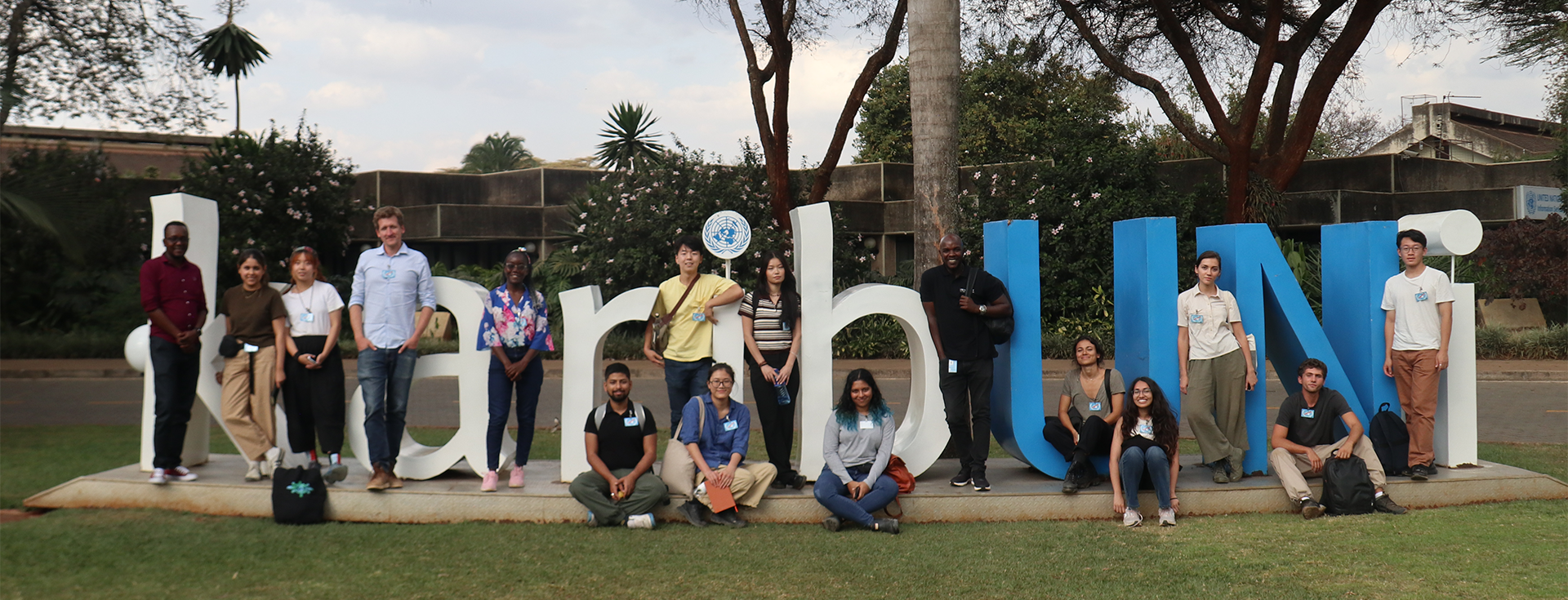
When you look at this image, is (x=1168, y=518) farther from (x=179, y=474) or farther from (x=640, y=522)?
(x=179, y=474)

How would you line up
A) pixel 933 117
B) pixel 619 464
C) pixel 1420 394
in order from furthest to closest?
pixel 933 117
pixel 1420 394
pixel 619 464

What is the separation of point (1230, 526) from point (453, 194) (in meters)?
20.4

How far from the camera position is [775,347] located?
6559 mm

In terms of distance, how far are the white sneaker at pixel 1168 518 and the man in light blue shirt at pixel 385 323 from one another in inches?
173

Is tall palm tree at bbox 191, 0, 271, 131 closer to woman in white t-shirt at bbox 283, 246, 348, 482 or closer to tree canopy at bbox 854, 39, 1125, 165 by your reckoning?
tree canopy at bbox 854, 39, 1125, 165

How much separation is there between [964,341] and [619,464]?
220 centimetres

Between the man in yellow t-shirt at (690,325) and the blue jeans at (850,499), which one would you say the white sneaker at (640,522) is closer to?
the man in yellow t-shirt at (690,325)

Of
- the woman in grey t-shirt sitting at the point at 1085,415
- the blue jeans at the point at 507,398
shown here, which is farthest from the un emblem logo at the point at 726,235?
the woman in grey t-shirt sitting at the point at 1085,415

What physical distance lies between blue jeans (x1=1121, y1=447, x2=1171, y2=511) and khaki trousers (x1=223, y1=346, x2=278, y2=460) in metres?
5.08

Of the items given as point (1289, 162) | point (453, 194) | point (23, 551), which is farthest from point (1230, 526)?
point (453, 194)

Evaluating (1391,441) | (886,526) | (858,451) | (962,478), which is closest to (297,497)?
(858,451)

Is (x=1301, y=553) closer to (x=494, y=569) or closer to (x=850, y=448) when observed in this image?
(x=850, y=448)

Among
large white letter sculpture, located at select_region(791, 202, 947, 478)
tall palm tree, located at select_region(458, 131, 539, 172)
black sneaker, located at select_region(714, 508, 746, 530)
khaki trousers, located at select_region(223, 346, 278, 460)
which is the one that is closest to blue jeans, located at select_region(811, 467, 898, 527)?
black sneaker, located at select_region(714, 508, 746, 530)

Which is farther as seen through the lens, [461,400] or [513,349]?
[461,400]
